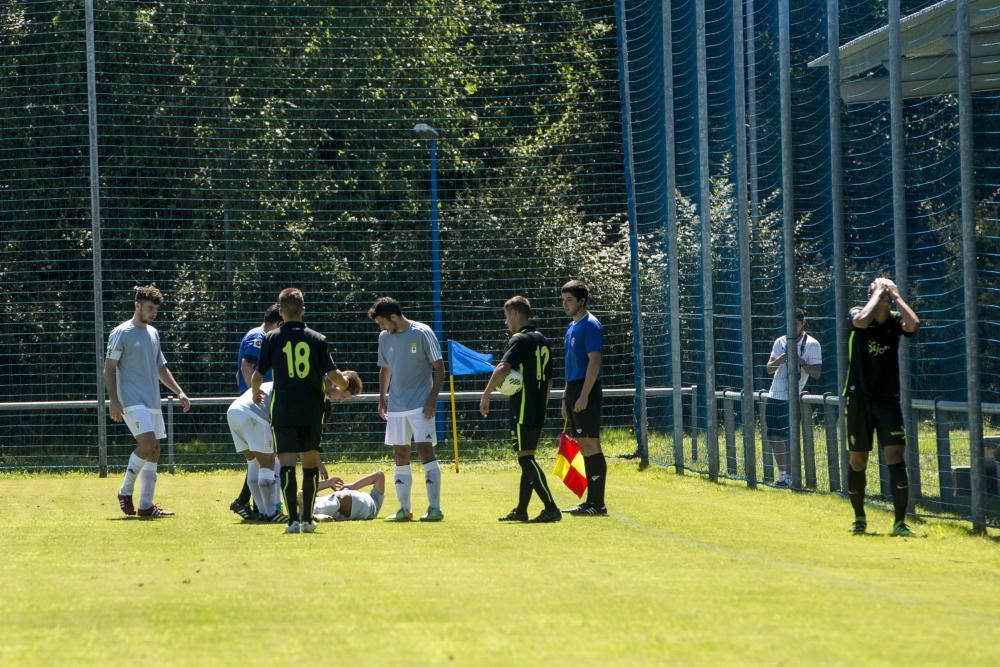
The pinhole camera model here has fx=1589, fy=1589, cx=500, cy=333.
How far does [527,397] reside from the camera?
1279 cm

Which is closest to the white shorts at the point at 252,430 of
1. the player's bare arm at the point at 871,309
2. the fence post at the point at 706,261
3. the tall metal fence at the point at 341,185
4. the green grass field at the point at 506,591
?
the green grass field at the point at 506,591

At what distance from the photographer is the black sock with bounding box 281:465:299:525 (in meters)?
11.9

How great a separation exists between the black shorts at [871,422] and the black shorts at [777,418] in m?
4.26

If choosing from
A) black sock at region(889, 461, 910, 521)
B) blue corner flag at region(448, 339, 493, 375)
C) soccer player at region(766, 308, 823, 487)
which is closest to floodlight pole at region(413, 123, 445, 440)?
blue corner flag at region(448, 339, 493, 375)

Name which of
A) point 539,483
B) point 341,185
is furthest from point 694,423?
point 341,185

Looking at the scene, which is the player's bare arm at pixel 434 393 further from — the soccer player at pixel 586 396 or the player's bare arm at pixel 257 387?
the player's bare arm at pixel 257 387

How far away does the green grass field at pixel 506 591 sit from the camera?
21.5 feet

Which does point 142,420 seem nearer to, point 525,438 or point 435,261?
point 525,438

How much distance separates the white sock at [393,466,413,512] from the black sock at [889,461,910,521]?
4014 mm

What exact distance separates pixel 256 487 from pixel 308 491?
4.94 feet

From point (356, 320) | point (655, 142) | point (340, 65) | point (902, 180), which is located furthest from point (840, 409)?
point (340, 65)

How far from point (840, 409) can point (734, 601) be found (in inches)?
270

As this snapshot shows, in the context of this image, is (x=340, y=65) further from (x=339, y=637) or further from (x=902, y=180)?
(x=339, y=637)

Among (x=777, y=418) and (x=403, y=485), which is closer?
(x=403, y=485)
